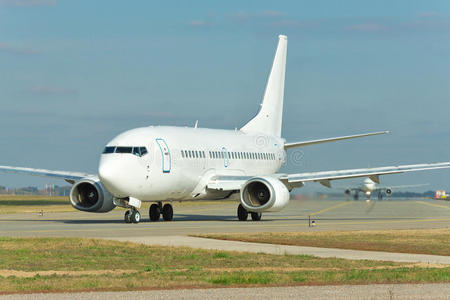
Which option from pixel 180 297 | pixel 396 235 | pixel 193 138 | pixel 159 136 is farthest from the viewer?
pixel 193 138

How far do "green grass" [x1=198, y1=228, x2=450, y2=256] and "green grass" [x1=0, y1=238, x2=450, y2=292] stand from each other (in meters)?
4.10

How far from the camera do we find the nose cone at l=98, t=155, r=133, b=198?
36.8m

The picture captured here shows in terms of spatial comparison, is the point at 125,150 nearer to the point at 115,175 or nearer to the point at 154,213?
the point at 115,175

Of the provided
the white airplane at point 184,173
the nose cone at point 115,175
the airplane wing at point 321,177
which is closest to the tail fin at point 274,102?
the white airplane at point 184,173

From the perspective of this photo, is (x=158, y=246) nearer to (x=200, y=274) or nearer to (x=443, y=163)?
(x=200, y=274)

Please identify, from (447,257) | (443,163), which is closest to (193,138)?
(443,163)

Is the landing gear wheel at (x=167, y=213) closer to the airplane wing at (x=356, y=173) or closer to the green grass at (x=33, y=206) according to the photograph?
the airplane wing at (x=356, y=173)

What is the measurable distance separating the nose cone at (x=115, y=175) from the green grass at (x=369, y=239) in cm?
853

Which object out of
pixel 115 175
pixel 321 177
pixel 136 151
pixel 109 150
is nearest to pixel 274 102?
pixel 321 177

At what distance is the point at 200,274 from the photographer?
17797 mm

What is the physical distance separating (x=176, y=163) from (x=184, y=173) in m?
0.86

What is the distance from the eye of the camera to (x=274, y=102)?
54438mm

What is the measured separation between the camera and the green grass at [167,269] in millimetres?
16266

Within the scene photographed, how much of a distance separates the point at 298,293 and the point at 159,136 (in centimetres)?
2599
